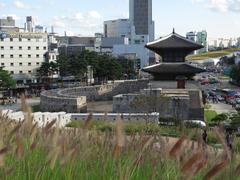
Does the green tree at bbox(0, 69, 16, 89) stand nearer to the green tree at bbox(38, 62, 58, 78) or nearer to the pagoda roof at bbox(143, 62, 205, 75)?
the green tree at bbox(38, 62, 58, 78)

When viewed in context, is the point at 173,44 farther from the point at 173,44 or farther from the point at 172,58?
the point at 172,58

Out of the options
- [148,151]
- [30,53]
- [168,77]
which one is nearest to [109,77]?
[30,53]

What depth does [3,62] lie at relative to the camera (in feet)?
208

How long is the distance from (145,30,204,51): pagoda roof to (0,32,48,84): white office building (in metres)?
28.6

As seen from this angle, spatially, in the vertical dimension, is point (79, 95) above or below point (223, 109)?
above

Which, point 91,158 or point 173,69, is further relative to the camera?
point 173,69

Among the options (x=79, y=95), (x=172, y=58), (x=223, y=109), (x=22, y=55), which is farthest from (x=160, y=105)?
(x=22, y=55)

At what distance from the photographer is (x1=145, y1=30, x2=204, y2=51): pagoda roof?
38219 millimetres

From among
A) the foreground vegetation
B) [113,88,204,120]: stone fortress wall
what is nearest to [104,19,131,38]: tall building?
[113,88,204,120]: stone fortress wall

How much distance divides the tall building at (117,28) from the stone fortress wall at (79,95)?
306 ft

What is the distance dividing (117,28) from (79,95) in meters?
112

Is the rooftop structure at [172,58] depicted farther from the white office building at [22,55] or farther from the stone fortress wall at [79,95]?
the white office building at [22,55]

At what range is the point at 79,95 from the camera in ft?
139

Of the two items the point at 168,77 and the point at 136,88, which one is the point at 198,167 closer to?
the point at 168,77
